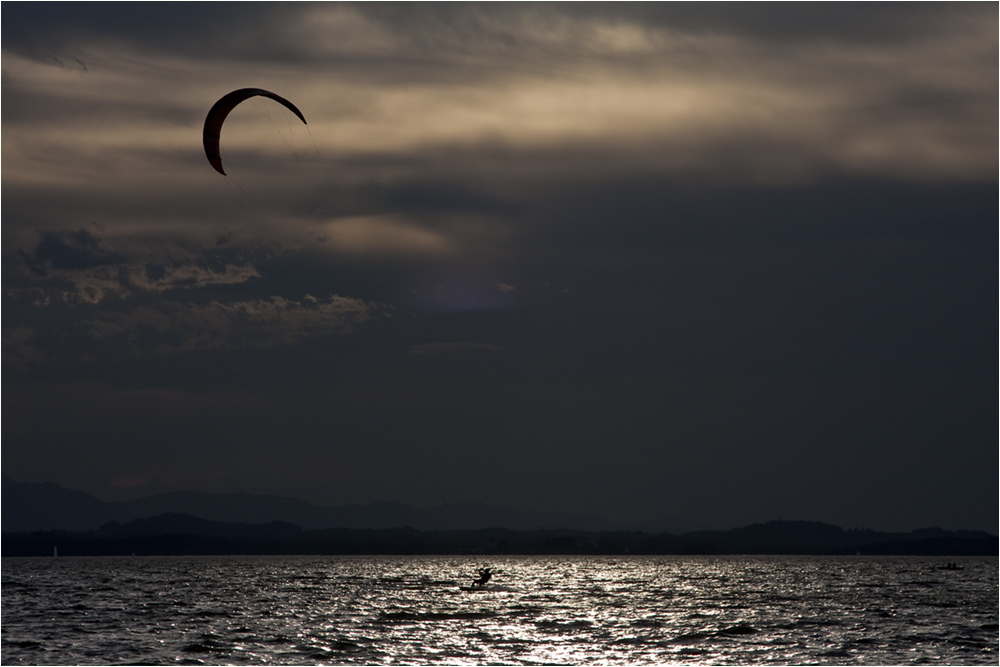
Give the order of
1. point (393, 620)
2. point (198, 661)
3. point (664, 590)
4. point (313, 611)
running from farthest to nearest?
1. point (664, 590)
2. point (313, 611)
3. point (393, 620)
4. point (198, 661)

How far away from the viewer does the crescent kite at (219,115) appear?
1933 inches

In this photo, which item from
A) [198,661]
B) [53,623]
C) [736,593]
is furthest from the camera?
[736,593]

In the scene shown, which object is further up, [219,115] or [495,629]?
[219,115]

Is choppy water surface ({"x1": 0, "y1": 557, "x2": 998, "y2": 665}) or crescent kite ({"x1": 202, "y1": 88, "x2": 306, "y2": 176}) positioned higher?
crescent kite ({"x1": 202, "y1": 88, "x2": 306, "y2": 176})

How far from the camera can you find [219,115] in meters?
50.2

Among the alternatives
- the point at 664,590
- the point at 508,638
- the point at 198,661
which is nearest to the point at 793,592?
the point at 664,590

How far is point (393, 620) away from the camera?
6688 cm

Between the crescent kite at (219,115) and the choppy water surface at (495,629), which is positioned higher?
the crescent kite at (219,115)

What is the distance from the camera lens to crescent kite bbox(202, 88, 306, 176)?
49094 millimetres

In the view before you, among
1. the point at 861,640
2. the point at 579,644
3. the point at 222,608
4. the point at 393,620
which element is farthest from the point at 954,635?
the point at 222,608

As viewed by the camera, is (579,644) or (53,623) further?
(53,623)

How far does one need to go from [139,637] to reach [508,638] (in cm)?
1932

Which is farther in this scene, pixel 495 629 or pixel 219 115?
pixel 495 629

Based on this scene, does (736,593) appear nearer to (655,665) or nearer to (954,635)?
(954,635)
